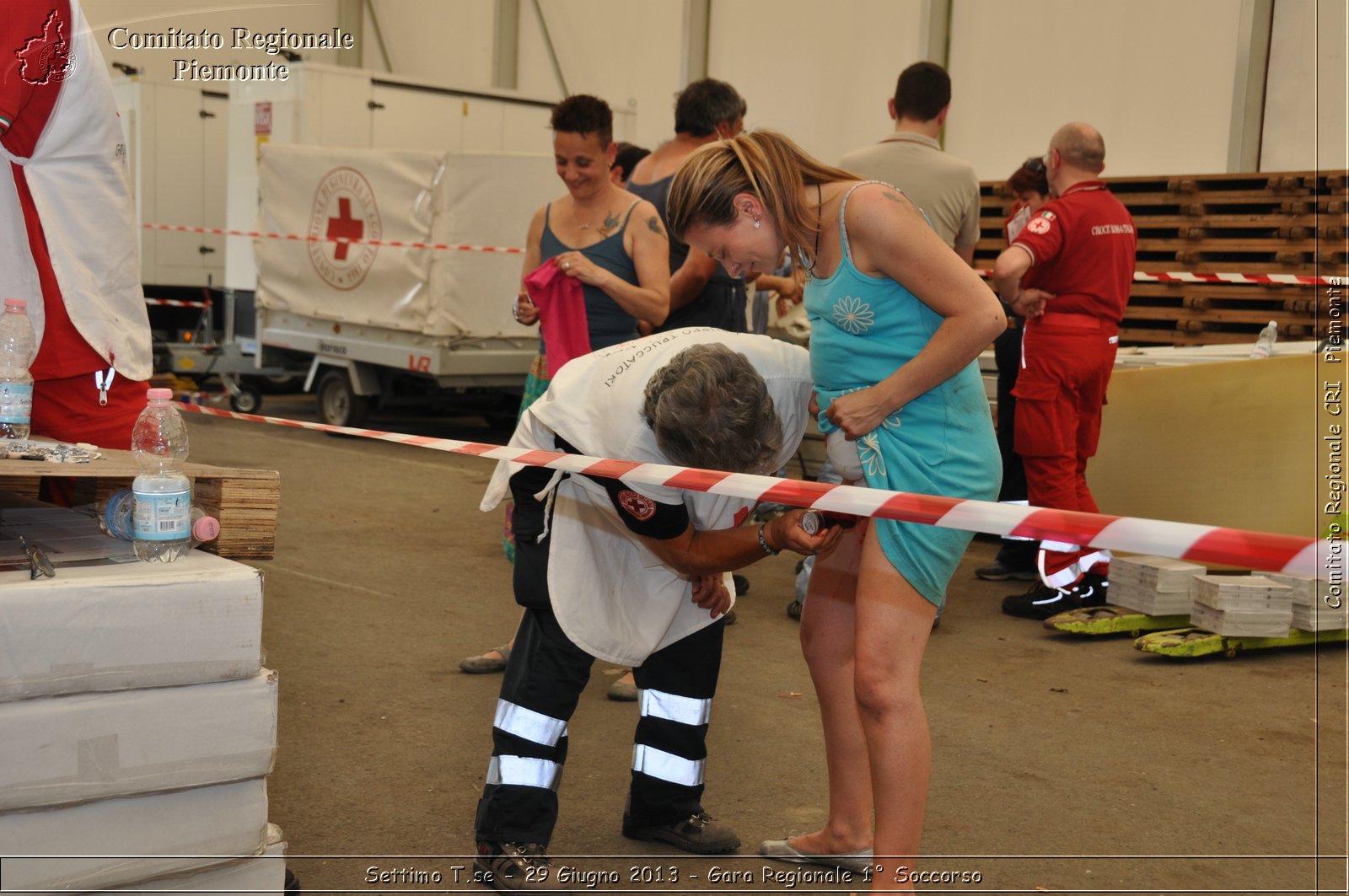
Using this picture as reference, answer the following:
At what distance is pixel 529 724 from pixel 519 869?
11.2 inches

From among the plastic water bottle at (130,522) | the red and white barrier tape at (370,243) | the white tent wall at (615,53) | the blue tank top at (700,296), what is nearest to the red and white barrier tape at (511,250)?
the red and white barrier tape at (370,243)

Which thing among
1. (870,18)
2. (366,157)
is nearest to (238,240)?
(366,157)

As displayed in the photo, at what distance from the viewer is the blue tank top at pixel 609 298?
3738mm

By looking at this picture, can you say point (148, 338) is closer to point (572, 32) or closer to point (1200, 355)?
point (1200, 355)

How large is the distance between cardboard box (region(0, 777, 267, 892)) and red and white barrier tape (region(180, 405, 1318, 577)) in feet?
2.46

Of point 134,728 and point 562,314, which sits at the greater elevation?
point 562,314

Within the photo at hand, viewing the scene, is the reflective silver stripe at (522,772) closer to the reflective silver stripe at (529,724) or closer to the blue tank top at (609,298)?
the reflective silver stripe at (529,724)

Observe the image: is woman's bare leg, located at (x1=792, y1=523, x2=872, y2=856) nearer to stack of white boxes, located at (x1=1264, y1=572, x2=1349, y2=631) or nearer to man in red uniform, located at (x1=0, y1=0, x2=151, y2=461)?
man in red uniform, located at (x1=0, y1=0, x2=151, y2=461)

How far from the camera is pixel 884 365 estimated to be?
2.23 meters

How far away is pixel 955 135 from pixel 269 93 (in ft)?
16.9

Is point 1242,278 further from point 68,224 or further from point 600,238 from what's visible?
point 68,224

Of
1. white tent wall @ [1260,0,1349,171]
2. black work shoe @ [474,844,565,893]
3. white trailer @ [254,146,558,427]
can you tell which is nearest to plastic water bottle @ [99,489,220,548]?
black work shoe @ [474,844,565,893]

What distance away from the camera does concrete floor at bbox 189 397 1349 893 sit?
8.39 ft

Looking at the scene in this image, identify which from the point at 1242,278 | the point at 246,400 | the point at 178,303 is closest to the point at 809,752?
the point at 1242,278
